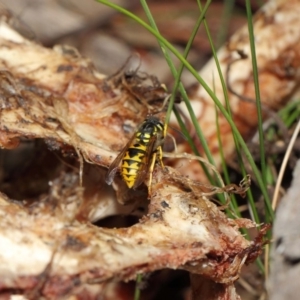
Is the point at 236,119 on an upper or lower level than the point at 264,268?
upper

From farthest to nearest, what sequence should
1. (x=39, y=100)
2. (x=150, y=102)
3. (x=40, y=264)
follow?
(x=150, y=102), (x=39, y=100), (x=40, y=264)

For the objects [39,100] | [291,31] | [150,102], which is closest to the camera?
[39,100]

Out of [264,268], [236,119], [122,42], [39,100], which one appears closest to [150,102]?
[39,100]

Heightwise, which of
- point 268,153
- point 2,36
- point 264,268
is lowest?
point 264,268

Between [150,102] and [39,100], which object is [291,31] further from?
[39,100]

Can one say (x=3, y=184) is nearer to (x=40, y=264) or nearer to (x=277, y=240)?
(x=40, y=264)

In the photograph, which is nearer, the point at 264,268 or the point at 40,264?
the point at 40,264
